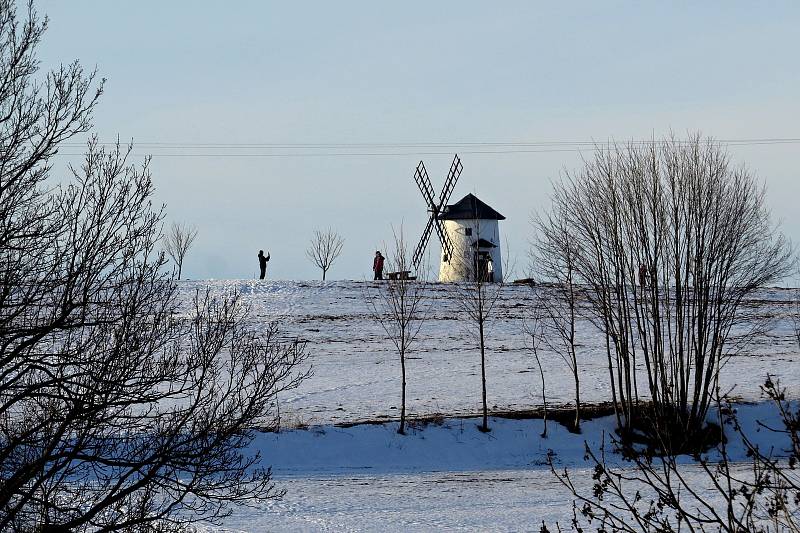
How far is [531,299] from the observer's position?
49469mm

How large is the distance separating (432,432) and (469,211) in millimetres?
36029

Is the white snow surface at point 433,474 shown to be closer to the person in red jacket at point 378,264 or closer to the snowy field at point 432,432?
the snowy field at point 432,432

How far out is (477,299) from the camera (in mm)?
29891

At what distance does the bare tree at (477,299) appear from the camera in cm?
2873

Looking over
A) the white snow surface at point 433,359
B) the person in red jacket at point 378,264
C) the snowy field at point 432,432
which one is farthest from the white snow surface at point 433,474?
the person in red jacket at point 378,264

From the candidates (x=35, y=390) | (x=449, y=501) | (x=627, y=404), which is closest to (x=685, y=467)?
(x=627, y=404)

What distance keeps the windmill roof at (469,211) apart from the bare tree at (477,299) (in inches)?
27.1

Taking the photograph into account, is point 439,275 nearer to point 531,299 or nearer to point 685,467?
point 531,299

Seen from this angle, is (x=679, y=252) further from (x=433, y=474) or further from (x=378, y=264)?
(x=378, y=264)

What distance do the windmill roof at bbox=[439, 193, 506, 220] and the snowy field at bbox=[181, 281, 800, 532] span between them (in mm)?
15065

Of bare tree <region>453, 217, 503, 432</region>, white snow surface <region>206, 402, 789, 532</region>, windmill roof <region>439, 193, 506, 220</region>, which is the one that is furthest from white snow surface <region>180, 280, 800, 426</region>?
windmill roof <region>439, 193, 506, 220</region>

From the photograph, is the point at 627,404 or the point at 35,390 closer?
the point at 35,390

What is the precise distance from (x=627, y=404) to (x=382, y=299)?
2346 centimetres

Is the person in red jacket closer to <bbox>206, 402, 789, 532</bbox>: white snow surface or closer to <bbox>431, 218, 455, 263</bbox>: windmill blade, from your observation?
<bbox>431, 218, 455, 263</bbox>: windmill blade
